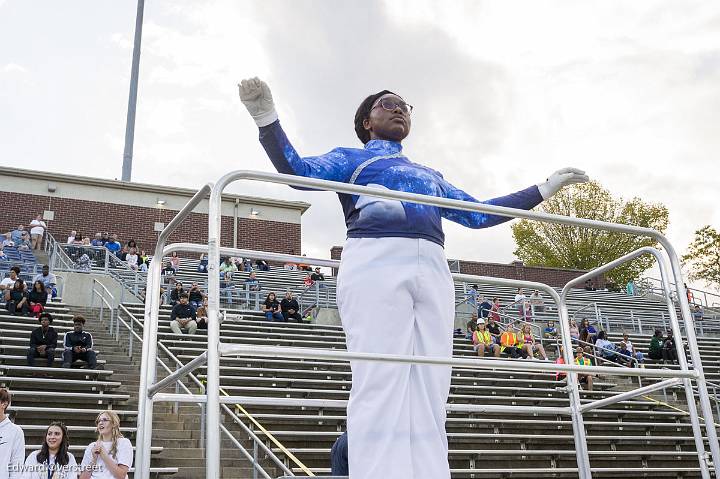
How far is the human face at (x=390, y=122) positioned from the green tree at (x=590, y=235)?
3919 centimetres

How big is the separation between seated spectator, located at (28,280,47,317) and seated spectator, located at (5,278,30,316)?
0.08 meters

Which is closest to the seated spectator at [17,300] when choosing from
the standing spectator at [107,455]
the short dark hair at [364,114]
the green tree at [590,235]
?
the standing spectator at [107,455]

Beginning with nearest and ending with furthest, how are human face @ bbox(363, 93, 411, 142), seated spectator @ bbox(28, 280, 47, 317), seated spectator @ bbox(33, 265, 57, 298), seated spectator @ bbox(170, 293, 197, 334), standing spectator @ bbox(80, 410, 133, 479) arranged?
human face @ bbox(363, 93, 411, 142)
standing spectator @ bbox(80, 410, 133, 479)
seated spectator @ bbox(28, 280, 47, 317)
seated spectator @ bbox(170, 293, 197, 334)
seated spectator @ bbox(33, 265, 57, 298)

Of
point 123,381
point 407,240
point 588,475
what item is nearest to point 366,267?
point 407,240

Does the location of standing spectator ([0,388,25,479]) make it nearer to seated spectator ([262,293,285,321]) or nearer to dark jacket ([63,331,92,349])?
dark jacket ([63,331,92,349])

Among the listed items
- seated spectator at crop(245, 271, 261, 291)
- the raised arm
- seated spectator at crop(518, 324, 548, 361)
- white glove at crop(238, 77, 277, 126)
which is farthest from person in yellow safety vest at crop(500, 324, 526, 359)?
white glove at crop(238, 77, 277, 126)

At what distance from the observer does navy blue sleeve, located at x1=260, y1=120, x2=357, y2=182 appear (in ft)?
9.27

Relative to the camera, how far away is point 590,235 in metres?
41.7

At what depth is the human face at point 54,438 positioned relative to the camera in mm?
6012

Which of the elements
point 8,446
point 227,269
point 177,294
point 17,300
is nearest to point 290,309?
point 177,294

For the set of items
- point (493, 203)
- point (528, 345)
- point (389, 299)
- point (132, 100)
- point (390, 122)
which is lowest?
point (389, 299)

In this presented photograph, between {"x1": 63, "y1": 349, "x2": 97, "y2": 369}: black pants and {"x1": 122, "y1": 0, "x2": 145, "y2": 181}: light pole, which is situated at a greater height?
{"x1": 122, "y1": 0, "x2": 145, "y2": 181}: light pole

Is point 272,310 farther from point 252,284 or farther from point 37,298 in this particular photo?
point 37,298

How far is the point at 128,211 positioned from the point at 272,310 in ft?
52.7
